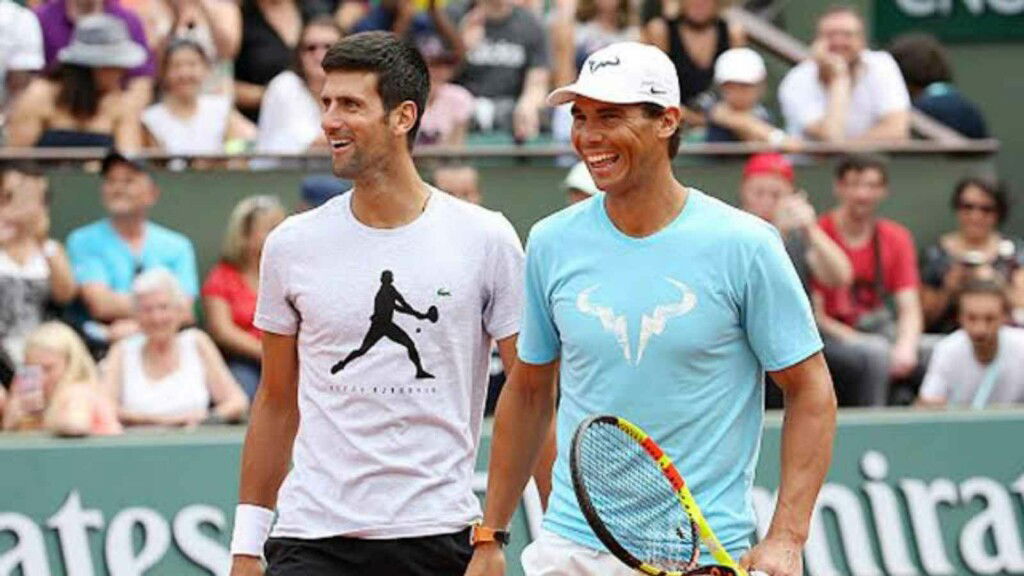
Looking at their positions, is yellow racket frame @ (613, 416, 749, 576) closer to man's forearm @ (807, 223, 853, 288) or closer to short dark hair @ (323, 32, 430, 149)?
short dark hair @ (323, 32, 430, 149)

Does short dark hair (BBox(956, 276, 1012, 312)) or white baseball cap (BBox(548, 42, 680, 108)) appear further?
short dark hair (BBox(956, 276, 1012, 312))

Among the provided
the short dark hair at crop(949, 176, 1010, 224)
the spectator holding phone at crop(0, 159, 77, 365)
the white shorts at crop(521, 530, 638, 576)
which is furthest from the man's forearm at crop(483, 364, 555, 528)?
the short dark hair at crop(949, 176, 1010, 224)

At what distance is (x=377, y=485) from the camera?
255 inches

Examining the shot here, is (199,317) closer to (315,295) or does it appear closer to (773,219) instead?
(773,219)

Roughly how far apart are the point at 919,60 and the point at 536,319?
31.0ft

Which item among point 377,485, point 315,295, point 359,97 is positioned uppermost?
point 359,97

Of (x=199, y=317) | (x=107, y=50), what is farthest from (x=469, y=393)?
(x=107, y=50)

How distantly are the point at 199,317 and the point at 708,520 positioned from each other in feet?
21.2

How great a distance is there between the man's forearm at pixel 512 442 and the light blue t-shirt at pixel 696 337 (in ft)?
0.94

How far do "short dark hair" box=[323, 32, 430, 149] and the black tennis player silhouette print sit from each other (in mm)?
416

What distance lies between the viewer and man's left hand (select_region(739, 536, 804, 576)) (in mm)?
5652

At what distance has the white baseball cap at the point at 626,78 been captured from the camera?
588 cm

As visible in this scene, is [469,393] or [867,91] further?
[867,91]

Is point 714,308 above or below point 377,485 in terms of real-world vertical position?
above
